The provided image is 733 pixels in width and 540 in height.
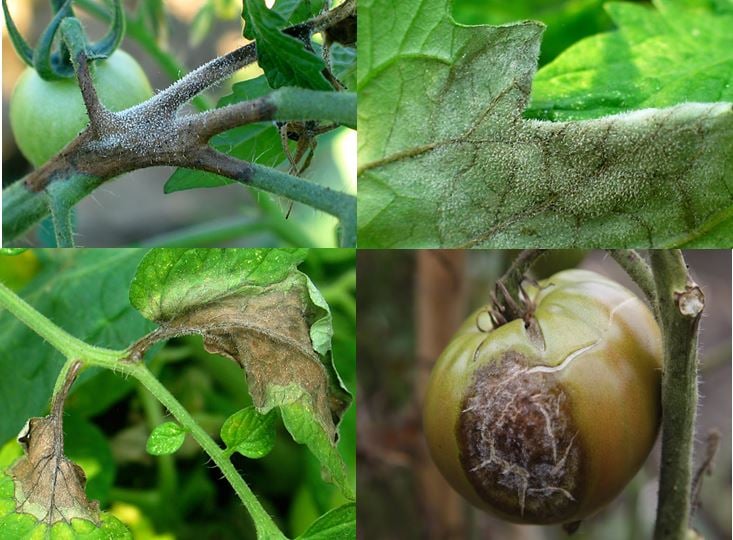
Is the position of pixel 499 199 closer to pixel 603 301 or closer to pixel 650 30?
pixel 603 301

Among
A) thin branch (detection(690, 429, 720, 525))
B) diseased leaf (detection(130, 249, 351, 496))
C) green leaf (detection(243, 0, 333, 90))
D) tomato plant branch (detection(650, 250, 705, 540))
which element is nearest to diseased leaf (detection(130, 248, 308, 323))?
diseased leaf (detection(130, 249, 351, 496))

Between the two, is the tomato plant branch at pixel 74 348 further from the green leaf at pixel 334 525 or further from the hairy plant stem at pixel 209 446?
the green leaf at pixel 334 525

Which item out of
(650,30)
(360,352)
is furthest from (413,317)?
(650,30)

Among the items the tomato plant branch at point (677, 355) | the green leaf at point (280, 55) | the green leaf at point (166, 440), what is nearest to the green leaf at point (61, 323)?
the green leaf at point (166, 440)

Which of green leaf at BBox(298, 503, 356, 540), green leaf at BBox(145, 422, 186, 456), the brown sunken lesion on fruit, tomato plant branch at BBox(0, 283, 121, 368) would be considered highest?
tomato plant branch at BBox(0, 283, 121, 368)

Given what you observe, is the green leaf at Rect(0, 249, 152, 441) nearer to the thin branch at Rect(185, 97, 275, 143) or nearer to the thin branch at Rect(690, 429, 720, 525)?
the thin branch at Rect(185, 97, 275, 143)
